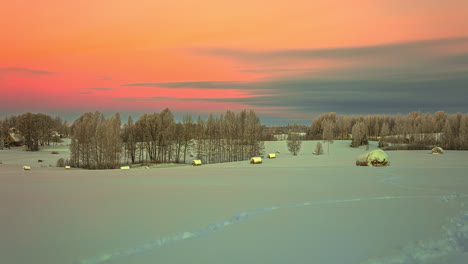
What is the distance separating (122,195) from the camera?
8609mm

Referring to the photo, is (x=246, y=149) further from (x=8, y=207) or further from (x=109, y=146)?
(x=8, y=207)

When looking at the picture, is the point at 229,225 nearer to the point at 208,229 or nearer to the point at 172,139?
the point at 208,229

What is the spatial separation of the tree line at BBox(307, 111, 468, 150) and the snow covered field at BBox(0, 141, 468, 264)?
39.2 metres

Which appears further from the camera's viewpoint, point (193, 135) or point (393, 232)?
point (193, 135)

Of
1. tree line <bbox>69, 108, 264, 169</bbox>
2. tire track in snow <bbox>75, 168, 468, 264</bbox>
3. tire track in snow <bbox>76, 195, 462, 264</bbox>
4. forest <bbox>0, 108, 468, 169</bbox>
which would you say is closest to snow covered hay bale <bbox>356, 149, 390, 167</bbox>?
tire track in snow <bbox>75, 168, 468, 264</bbox>

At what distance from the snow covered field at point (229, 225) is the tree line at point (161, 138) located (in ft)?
122

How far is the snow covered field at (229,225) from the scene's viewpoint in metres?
4.63

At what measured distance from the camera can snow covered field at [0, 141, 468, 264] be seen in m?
4.63

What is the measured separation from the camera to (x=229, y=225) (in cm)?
599

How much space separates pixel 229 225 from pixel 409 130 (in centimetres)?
6906

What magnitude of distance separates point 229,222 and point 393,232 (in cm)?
266

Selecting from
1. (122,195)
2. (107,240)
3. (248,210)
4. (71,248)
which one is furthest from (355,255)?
(122,195)

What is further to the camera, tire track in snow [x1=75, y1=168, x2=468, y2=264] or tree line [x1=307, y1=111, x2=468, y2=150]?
tree line [x1=307, y1=111, x2=468, y2=150]

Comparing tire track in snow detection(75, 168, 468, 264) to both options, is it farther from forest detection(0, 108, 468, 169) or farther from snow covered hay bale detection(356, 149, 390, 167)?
forest detection(0, 108, 468, 169)
